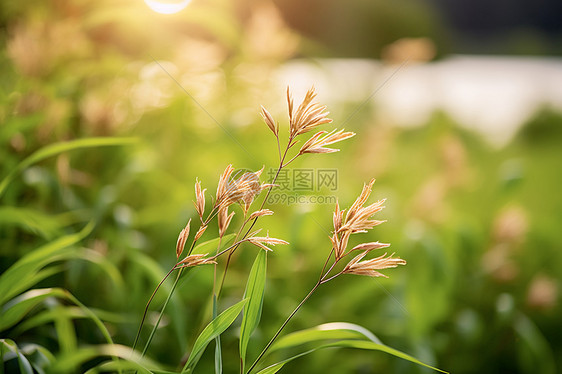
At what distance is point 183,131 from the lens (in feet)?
3.88

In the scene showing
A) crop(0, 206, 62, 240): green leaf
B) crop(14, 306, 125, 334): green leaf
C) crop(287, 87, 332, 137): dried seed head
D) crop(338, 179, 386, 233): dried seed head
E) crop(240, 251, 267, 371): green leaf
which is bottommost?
crop(14, 306, 125, 334): green leaf

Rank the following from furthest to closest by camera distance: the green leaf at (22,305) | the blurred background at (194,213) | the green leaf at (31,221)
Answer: the blurred background at (194,213), the green leaf at (31,221), the green leaf at (22,305)

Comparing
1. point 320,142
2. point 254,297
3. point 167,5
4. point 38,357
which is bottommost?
point 38,357

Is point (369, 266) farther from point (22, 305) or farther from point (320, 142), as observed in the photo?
point (22, 305)

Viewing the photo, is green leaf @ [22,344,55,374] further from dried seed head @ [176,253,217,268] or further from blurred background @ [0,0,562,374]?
dried seed head @ [176,253,217,268]

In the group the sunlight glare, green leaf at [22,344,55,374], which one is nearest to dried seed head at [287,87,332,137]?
green leaf at [22,344,55,374]

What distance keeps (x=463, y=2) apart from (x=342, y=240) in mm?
9963

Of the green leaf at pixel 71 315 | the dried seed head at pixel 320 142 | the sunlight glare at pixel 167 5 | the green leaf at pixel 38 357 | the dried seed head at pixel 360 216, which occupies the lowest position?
the green leaf at pixel 38 357

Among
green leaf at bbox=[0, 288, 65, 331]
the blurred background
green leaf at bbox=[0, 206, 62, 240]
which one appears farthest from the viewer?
the blurred background

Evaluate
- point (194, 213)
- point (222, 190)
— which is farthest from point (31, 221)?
point (222, 190)

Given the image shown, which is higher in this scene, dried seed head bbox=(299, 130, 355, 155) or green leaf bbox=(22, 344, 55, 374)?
dried seed head bbox=(299, 130, 355, 155)

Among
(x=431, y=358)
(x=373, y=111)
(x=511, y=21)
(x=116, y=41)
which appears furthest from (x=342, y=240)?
(x=511, y=21)

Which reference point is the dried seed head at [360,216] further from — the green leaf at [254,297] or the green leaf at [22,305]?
the green leaf at [22,305]

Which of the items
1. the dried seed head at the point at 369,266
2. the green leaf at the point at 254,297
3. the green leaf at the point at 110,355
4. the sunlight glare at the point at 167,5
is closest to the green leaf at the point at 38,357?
the green leaf at the point at 110,355
